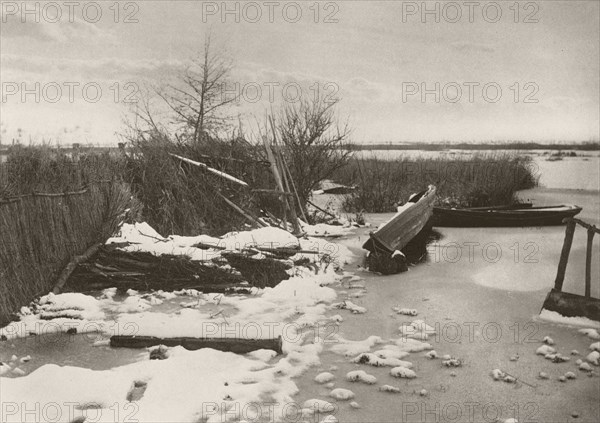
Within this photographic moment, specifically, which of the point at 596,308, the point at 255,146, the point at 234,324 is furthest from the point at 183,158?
the point at 596,308

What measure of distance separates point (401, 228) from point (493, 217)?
4.54 m

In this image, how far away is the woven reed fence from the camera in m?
6.19

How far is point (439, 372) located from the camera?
4973 millimetres

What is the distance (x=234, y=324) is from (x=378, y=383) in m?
2.05

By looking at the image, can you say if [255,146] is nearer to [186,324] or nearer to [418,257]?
[418,257]

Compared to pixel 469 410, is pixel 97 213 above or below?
above

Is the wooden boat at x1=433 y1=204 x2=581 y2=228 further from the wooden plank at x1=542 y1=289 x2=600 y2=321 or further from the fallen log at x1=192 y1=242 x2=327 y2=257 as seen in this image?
the wooden plank at x1=542 y1=289 x2=600 y2=321

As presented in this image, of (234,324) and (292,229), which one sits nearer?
(234,324)

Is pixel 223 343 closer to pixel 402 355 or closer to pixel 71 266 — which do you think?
pixel 402 355

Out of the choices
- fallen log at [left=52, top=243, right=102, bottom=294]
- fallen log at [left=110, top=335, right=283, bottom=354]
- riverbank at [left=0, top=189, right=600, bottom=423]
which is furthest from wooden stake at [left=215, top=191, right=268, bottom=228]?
fallen log at [left=110, top=335, right=283, bottom=354]

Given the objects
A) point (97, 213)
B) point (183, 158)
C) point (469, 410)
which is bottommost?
point (469, 410)

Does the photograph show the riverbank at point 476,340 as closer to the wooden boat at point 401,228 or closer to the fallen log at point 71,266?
the wooden boat at point 401,228

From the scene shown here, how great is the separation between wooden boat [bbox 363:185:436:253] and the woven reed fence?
4.09 m

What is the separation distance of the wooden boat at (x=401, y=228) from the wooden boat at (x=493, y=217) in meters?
1.21
